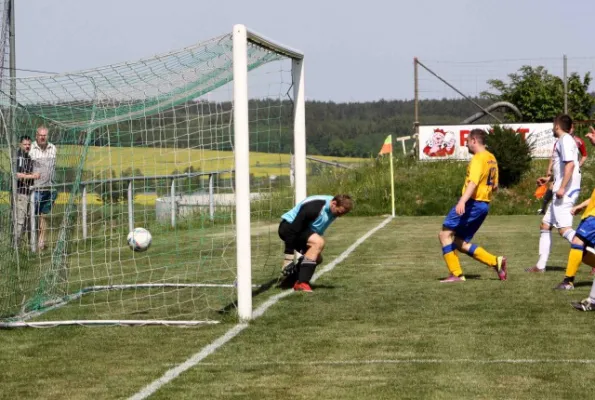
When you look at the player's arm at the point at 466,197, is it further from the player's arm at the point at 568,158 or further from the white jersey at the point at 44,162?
the white jersey at the point at 44,162

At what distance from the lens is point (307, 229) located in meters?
11.6

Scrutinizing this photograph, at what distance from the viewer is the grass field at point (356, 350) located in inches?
268

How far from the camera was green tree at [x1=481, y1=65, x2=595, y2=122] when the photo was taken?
46.0m

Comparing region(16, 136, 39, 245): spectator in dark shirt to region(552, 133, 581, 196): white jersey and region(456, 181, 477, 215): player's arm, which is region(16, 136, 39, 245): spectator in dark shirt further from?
region(552, 133, 581, 196): white jersey

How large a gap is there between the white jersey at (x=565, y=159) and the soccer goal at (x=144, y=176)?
3035 mm

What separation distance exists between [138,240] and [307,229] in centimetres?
195

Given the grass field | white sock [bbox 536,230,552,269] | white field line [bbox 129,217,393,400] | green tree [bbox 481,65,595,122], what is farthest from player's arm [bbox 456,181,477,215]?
green tree [bbox 481,65,595,122]

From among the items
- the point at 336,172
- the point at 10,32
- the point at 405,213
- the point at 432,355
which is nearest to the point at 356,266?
the point at 10,32

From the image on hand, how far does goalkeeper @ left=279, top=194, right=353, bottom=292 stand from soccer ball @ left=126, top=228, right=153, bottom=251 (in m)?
1.59

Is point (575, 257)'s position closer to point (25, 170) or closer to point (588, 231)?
point (588, 231)

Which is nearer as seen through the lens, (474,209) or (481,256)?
(474,209)

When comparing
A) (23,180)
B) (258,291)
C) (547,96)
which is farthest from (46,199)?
(547,96)

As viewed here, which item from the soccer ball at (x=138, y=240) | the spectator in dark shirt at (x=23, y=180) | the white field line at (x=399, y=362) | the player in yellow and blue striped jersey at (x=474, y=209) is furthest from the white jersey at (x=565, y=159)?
the spectator in dark shirt at (x=23, y=180)

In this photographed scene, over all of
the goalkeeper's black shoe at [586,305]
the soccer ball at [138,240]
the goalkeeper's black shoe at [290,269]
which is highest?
the soccer ball at [138,240]
